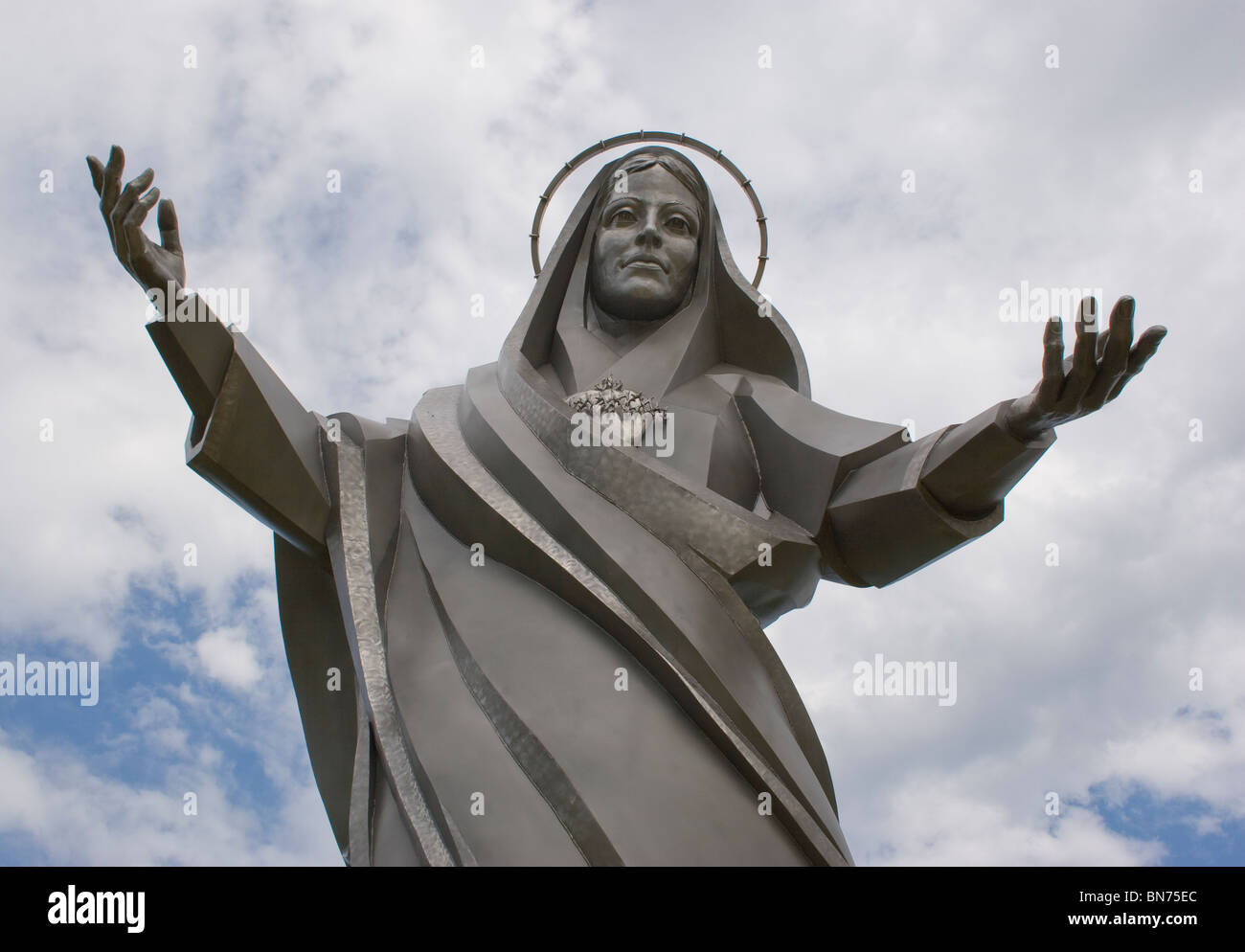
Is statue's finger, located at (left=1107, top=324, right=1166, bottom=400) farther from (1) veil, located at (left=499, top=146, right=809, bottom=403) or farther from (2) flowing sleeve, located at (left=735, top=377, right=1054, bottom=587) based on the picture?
(1) veil, located at (left=499, top=146, right=809, bottom=403)

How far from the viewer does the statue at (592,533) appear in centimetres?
559

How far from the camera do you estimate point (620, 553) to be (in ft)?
20.3

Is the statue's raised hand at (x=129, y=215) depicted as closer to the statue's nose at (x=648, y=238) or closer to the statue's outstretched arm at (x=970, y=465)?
the statue's nose at (x=648, y=238)

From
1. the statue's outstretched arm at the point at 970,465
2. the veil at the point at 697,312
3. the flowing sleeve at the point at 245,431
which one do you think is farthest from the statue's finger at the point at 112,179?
the statue's outstretched arm at the point at 970,465

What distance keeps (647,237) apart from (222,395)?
8.96 feet

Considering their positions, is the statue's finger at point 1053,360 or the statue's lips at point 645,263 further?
the statue's lips at point 645,263

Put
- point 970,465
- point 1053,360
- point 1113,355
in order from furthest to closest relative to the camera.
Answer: point 970,465, point 1053,360, point 1113,355

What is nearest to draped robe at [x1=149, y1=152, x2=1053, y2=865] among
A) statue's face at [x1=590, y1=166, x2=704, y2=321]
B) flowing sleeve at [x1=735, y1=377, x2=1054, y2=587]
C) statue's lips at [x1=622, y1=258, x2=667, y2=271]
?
flowing sleeve at [x1=735, y1=377, x2=1054, y2=587]

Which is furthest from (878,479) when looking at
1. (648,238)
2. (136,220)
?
(136,220)

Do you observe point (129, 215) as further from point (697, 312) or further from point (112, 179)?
point (697, 312)

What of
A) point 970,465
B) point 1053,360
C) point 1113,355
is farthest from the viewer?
point 970,465

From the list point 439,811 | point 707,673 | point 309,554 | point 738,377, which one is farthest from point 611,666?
point 738,377

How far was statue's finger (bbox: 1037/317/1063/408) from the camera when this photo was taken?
592cm

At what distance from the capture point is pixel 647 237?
7.80 m
